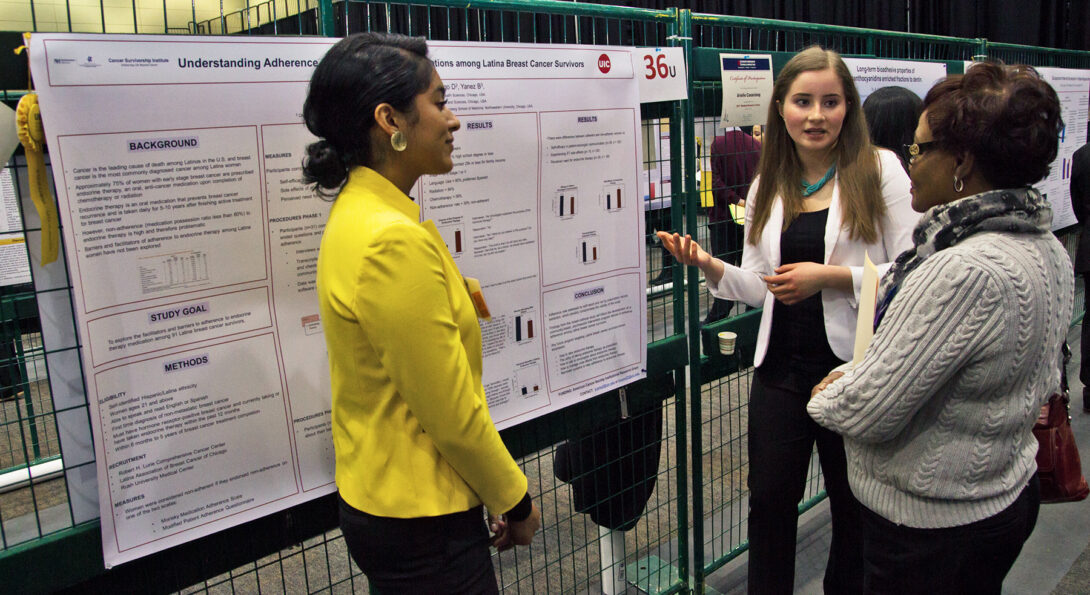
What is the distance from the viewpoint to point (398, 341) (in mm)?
1004

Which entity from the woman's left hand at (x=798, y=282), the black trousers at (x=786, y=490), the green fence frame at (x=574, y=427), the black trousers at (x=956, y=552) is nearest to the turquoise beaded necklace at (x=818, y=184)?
the woman's left hand at (x=798, y=282)

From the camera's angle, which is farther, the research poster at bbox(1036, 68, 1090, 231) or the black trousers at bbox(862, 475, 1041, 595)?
the research poster at bbox(1036, 68, 1090, 231)

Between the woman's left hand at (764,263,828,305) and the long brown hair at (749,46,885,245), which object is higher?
the long brown hair at (749,46,885,245)

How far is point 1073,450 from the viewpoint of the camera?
5.07ft

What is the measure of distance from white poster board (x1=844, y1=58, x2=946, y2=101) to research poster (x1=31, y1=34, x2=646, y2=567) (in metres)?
1.25

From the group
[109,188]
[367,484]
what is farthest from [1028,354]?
[109,188]

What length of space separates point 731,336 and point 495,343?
0.85 m

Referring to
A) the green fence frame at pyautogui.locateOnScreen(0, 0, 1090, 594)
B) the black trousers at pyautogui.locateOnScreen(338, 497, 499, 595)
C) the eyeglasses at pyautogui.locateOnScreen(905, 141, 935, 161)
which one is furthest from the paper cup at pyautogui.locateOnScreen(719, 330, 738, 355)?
Result: the black trousers at pyautogui.locateOnScreen(338, 497, 499, 595)

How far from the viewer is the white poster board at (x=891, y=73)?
244 centimetres

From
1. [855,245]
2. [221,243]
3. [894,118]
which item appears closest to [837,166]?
[855,245]

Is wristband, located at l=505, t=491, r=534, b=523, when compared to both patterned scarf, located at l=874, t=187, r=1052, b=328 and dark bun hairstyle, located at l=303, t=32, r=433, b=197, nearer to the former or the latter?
dark bun hairstyle, located at l=303, t=32, r=433, b=197

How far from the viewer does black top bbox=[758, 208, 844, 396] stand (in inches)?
69.5

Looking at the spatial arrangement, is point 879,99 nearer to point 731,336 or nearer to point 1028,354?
point 731,336

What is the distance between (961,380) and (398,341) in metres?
0.87
